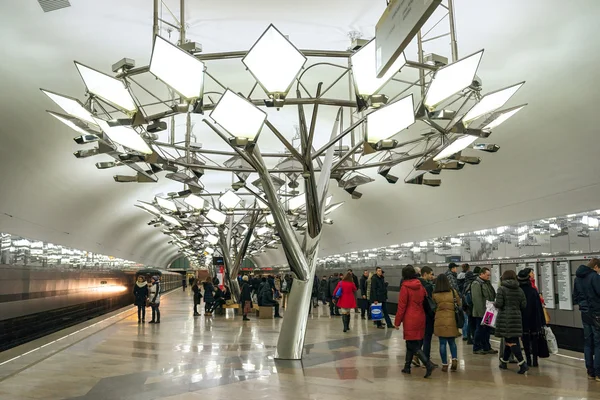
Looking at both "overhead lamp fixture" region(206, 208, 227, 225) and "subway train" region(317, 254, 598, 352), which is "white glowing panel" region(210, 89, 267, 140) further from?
"overhead lamp fixture" region(206, 208, 227, 225)

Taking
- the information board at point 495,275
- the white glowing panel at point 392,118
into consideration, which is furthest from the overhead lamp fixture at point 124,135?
the information board at point 495,275

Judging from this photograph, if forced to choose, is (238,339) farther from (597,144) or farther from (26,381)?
(597,144)

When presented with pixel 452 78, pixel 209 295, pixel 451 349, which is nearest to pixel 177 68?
pixel 452 78

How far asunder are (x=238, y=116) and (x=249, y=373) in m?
4.29

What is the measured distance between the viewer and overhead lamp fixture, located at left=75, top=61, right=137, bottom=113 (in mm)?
6297

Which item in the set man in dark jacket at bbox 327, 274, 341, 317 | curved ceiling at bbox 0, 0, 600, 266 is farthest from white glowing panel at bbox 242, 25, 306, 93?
man in dark jacket at bbox 327, 274, 341, 317

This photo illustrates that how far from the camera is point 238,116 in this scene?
6422mm

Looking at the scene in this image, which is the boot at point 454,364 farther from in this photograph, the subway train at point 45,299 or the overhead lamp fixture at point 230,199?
the subway train at point 45,299

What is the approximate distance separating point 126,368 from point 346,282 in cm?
740

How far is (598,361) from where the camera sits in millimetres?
7750

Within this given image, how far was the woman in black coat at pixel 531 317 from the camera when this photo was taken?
8938mm

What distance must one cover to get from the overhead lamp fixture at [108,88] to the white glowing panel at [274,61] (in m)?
1.71

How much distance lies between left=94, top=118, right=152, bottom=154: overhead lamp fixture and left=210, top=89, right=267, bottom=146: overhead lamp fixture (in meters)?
1.55

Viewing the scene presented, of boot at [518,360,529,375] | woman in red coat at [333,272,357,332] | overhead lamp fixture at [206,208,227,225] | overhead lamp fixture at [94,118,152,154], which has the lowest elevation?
boot at [518,360,529,375]
